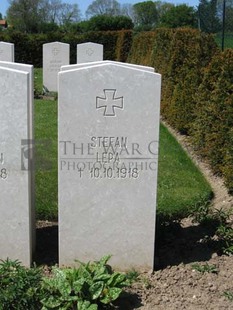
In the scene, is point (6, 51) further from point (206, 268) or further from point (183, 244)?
point (206, 268)

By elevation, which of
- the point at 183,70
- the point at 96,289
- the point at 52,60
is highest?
the point at 52,60

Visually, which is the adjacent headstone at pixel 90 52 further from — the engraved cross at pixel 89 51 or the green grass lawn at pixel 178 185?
the green grass lawn at pixel 178 185

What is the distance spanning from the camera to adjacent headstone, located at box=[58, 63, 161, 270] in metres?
3.43

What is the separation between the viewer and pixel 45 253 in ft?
13.3

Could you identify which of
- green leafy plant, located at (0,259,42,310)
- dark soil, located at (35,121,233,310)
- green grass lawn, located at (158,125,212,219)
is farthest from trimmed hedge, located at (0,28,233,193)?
green leafy plant, located at (0,259,42,310)

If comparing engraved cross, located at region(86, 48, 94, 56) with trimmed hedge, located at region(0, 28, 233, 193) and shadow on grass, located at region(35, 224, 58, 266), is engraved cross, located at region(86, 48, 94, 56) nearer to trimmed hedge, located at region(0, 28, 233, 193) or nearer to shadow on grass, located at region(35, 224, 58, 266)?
trimmed hedge, located at region(0, 28, 233, 193)

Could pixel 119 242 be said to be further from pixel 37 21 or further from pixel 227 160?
pixel 37 21

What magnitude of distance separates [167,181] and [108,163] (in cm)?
283

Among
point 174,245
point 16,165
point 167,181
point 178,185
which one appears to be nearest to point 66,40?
point 167,181

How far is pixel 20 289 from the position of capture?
3.03m

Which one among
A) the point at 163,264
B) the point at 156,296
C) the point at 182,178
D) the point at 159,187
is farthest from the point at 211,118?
the point at 156,296

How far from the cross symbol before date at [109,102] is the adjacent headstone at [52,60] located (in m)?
12.5

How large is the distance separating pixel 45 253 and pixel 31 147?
3.24 ft

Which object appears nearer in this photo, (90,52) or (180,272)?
(180,272)
